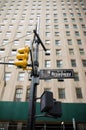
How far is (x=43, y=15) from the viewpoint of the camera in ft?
124

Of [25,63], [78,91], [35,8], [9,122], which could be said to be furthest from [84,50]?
[25,63]

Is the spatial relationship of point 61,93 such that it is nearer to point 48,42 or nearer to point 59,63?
point 59,63

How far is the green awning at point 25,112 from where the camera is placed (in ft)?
55.4

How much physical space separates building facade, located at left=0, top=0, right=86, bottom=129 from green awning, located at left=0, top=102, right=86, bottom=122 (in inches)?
98.8

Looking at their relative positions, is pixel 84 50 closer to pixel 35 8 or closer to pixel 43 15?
pixel 43 15

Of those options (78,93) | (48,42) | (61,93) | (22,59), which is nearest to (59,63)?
(61,93)

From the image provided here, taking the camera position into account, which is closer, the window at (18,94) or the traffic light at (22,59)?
the traffic light at (22,59)

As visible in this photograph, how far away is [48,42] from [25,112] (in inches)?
600

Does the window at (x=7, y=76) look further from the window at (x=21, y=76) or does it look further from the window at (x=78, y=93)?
the window at (x=78, y=93)

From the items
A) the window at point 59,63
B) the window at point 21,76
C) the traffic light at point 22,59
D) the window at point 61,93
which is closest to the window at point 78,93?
the window at point 61,93

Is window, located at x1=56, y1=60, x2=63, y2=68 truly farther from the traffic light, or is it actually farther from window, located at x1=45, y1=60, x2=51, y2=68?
the traffic light

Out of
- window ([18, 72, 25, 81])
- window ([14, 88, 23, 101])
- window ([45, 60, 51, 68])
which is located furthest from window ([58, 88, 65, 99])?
window ([18, 72, 25, 81])

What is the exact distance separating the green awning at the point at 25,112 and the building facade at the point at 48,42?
2510 millimetres

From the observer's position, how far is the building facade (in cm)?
2127
